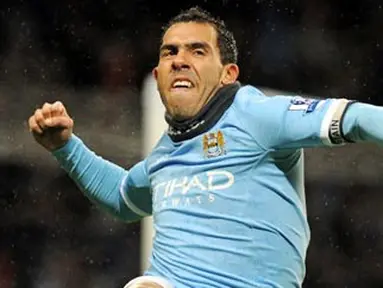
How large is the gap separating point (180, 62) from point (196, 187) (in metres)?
0.15

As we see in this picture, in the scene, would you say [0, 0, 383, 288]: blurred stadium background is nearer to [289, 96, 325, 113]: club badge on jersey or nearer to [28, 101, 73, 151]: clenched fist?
[28, 101, 73, 151]: clenched fist

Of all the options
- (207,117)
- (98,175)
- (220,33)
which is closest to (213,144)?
(207,117)

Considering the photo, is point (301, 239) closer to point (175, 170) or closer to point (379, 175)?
point (175, 170)

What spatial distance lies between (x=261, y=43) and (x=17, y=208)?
55 cm

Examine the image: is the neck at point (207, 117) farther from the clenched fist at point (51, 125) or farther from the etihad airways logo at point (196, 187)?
the clenched fist at point (51, 125)

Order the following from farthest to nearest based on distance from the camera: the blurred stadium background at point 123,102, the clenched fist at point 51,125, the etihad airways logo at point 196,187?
the blurred stadium background at point 123,102 < the clenched fist at point 51,125 < the etihad airways logo at point 196,187

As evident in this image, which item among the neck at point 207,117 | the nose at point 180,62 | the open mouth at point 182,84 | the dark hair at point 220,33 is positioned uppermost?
the dark hair at point 220,33

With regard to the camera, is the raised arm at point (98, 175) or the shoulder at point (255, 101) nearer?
the shoulder at point (255, 101)

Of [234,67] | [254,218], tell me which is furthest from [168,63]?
[254,218]

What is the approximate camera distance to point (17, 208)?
2.18m

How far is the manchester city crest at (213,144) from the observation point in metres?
1.27

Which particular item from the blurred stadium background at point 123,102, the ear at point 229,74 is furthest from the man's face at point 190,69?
the blurred stadium background at point 123,102

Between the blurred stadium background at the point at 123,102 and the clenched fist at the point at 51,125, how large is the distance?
0.60m

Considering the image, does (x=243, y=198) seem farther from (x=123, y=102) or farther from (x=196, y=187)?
(x=123, y=102)
